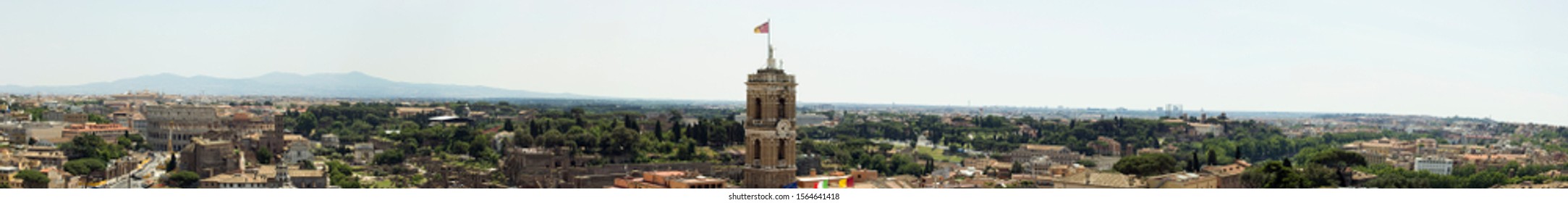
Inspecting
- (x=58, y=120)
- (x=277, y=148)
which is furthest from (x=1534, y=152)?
(x=58, y=120)

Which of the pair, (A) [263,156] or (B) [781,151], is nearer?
(B) [781,151]

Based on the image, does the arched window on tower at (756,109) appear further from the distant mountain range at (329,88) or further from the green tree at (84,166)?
the distant mountain range at (329,88)

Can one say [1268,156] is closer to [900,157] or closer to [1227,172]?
[900,157]

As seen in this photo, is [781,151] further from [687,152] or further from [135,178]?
[687,152]

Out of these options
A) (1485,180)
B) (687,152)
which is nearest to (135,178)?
(687,152)

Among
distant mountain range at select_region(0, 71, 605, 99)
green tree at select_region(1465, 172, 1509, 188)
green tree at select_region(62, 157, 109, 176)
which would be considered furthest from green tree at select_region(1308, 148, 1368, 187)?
distant mountain range at select_region(0, 71, 605, 99)

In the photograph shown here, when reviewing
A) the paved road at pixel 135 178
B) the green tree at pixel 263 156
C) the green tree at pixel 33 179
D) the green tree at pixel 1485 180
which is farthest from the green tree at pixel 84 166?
the green tree at pixel 1485 180

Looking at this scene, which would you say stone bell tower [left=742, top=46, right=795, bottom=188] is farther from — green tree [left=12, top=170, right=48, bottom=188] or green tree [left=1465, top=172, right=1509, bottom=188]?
green tree [left=1465, top=172, right=1509, bottom=188]
